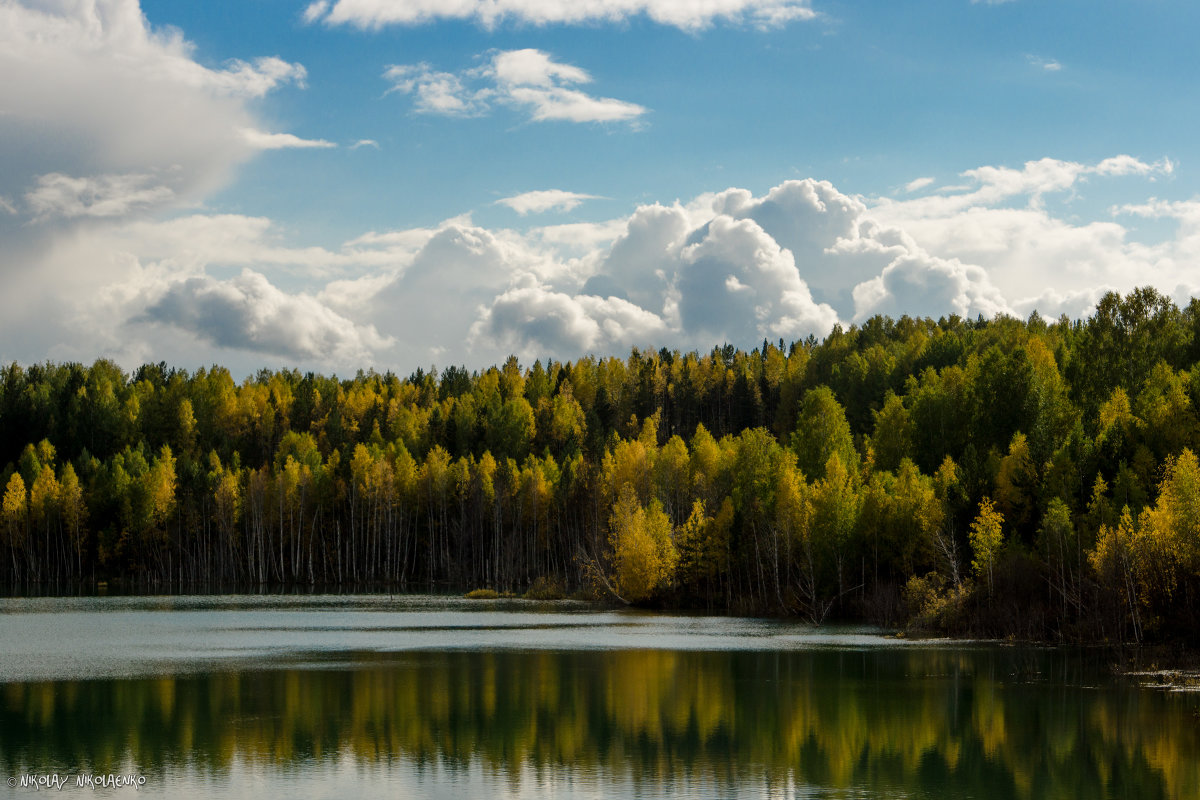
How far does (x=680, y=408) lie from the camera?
178 m

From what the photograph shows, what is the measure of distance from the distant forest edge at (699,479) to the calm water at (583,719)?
909 cm

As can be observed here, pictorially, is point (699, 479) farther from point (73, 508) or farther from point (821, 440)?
point (73, 508)

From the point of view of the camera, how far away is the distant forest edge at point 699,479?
66188 mm

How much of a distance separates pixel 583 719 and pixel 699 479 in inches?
2612

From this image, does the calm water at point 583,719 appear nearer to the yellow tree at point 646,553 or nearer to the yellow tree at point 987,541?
the yellow tree at point 987,541

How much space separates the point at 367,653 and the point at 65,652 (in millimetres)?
15079

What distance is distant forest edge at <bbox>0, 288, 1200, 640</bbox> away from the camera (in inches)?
2606

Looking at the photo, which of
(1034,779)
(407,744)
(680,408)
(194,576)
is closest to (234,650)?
(407,744)

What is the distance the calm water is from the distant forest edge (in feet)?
29.8

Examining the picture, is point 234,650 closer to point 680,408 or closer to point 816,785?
point 816,785

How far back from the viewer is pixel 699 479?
10381 cm

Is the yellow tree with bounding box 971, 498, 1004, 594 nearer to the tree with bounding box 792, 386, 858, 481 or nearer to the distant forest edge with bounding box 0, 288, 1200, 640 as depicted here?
the distant forest edge with bounding box 0, 288, 1200, 640

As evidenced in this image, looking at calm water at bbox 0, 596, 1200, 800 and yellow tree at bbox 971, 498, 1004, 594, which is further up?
yellow tree at bbox 971, 498, 1004, 594

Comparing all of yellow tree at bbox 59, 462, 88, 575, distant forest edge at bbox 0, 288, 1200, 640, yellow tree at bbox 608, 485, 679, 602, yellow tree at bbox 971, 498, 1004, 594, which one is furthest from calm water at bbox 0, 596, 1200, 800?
yellow tree at bbox 59, 462, 88, 575
